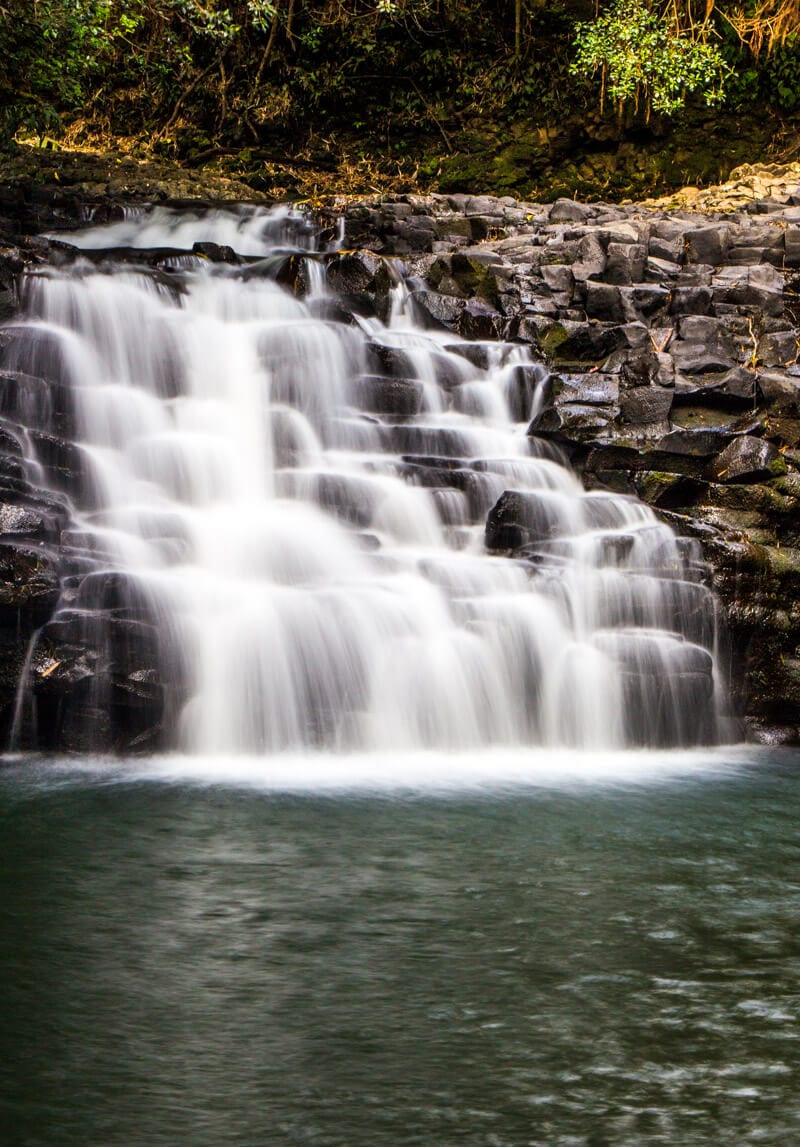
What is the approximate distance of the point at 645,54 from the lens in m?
19.4

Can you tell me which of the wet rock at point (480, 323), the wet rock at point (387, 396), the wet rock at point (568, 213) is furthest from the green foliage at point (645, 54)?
the wet rock at point (387, 396)

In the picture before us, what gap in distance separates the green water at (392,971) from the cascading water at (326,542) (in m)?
1.52

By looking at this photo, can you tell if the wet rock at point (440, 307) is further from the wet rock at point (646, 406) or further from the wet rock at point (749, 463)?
the wet rock at point (749, 463)

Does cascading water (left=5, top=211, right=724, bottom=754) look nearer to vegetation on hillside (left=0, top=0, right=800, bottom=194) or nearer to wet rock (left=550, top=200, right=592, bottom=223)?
wet rock (left=550, top=200, right=592, bottom=223)

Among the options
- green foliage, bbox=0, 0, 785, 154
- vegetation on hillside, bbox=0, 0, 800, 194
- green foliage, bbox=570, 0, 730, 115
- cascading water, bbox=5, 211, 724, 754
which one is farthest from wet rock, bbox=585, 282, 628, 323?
green foliage, bbox=0, 0, 785, 154

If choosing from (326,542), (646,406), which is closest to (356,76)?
(646,406)

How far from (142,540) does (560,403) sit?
4.42m

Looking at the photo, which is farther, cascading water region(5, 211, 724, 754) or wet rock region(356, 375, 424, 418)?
wet rock region(356, 375, 424, 418)

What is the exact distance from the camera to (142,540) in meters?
8.72

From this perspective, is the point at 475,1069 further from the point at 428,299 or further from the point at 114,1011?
the point at 428,299

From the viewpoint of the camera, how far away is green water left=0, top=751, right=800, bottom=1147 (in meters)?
3.11

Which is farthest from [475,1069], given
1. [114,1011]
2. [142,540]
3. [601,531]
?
[601,531]

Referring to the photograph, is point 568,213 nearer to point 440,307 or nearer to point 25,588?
point 440,307

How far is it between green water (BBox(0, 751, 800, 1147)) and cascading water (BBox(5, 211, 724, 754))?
1.52m
